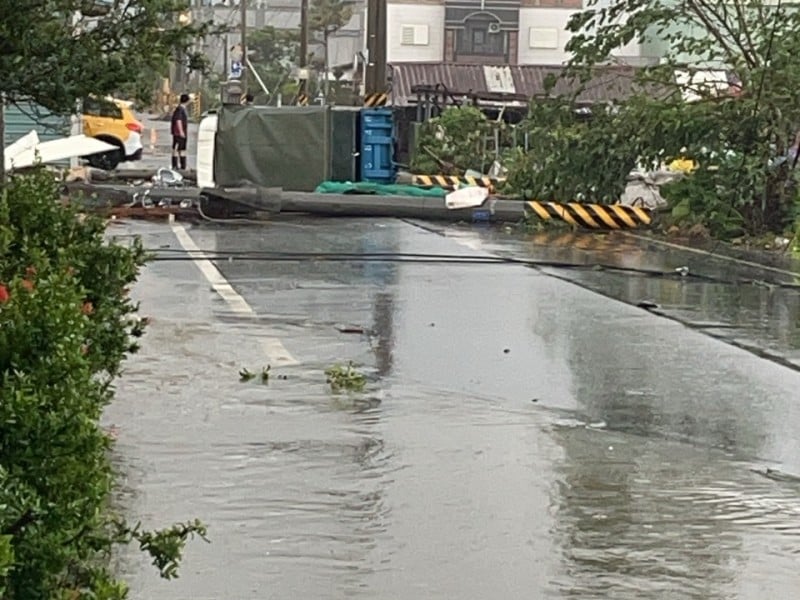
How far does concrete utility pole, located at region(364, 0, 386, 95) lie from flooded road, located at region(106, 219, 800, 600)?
64.1ft

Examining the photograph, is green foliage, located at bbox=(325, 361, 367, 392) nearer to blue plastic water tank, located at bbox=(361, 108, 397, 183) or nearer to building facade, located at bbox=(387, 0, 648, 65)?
blue plastic water tank, located at bbox=(361, 108, 397, 183)

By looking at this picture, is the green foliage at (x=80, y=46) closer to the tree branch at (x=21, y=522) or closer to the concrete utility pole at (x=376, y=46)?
the tree branch at (x=21, y=522)

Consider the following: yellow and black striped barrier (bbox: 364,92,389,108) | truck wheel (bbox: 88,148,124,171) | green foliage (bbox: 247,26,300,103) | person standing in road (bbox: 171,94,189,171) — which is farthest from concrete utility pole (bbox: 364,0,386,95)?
green foliage (bbox: 247,26,300,103)

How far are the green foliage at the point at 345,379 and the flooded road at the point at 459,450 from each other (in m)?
0.16

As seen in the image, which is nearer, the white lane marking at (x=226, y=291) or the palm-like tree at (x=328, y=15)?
the white lane marking at (x=226, y=291)

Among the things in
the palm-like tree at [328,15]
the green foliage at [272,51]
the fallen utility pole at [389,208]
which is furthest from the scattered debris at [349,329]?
the green foliage at [272,51]

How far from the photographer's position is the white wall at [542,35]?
73000mm

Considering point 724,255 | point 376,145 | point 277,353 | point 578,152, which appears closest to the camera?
point 277,353

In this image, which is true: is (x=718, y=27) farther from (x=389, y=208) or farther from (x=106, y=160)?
(x=106, y=160)

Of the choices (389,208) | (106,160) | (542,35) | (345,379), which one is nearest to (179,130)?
(106,160)

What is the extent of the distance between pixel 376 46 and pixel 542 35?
4002 centimetres

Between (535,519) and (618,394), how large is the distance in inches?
140

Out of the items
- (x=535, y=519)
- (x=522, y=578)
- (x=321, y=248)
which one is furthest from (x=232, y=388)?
(x=321, y=248)

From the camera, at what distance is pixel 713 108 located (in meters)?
24.1
